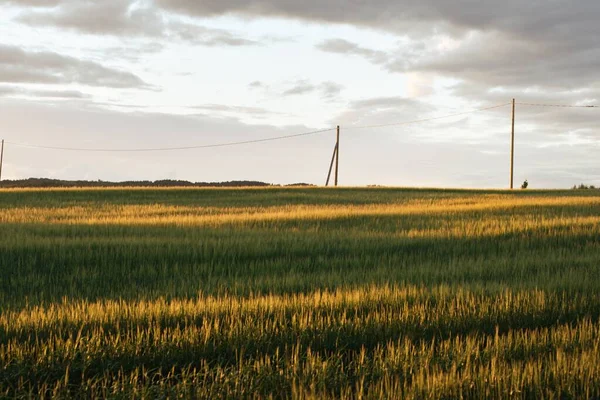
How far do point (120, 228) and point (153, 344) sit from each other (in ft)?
37.3

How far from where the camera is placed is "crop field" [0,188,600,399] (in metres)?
4.60

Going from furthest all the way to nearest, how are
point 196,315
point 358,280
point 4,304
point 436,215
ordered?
point 436,215 < point 358,280 < point 4,304 < point 196,315

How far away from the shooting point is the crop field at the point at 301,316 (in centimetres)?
460

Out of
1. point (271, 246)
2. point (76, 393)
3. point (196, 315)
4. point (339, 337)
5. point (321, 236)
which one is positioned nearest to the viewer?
point (76, 393)

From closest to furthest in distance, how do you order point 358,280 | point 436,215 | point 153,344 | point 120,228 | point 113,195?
point 153,344 → point 358,280 → point 120,228 → point 436,215 → point 113,195

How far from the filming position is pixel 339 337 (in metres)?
5.77

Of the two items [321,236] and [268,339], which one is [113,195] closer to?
[321,236]

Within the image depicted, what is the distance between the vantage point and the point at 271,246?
1259cm

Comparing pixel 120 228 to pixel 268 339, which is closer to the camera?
pixel 268 339

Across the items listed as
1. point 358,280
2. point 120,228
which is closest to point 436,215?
point 120,228

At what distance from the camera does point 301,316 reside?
6.09 meters

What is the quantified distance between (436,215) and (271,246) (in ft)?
A: 28.3

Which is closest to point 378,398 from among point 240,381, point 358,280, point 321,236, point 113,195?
point 240,381

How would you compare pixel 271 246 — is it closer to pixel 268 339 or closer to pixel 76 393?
pixel 268 339
